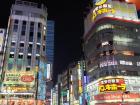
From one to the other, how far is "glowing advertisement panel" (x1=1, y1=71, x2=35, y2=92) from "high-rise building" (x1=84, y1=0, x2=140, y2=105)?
18005mm

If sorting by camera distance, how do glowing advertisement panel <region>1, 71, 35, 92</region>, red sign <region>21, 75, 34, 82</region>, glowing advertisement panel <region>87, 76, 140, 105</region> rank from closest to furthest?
glowing advertisement panel <region>87, 76, 140, 105</region>, glowing advertisement panel <region>1, 71, 35, 92</region>, red sign <region>21, 75, 34, 82</region>

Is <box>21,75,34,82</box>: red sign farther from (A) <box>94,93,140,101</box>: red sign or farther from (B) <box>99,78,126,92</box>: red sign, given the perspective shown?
(A) <box>94,93,140,101</box>: red sign

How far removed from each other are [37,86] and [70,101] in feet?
88.7

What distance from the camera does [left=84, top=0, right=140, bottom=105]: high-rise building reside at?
180 feet

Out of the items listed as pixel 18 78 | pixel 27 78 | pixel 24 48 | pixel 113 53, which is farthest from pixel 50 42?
pixel 113 53

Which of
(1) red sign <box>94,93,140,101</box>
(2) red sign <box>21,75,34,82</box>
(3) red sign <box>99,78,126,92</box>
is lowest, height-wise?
(1) red sign <box>94,93,140,101</box>

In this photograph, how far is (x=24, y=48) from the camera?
241ft

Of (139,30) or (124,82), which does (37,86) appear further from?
(139,30)

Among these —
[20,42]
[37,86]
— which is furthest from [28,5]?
[37,86]

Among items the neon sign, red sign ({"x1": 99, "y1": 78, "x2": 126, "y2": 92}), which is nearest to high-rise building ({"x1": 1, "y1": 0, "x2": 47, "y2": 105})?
the neon sign

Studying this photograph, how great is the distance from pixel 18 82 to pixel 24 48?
12064mm

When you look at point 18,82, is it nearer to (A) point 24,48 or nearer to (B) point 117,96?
(A) point 24,48

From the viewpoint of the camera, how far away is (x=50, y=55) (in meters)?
125

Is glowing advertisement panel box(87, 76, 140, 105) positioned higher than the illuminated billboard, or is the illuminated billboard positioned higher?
the illuminated billboard
